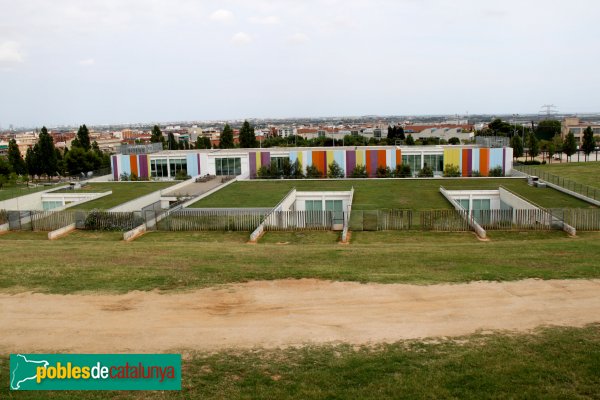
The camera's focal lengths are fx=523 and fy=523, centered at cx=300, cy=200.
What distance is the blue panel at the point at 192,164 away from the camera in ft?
185

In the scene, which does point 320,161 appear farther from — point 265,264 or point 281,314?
point 281,314

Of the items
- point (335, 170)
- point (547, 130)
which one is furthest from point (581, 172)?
point (547, 130)

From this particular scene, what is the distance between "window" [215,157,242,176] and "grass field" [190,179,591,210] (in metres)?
9.38

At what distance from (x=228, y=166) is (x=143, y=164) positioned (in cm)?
963

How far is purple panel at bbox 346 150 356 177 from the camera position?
177ft

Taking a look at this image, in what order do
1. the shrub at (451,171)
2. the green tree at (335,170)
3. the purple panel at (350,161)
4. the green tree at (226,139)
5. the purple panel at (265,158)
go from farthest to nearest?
the green tree at (226,139)
the purple panel at (265,158)
the purple panel at (350,161)
the green tree at (335,170)
the shrub at (451,171)

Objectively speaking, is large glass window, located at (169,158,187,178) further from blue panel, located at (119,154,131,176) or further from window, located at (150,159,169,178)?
blue panel, located at (119,154,131,176)

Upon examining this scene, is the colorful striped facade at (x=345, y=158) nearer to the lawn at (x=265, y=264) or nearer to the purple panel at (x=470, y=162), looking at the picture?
the purple panel at (x=470, y=162)

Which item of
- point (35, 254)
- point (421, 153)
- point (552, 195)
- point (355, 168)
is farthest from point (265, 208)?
point (421, 153)

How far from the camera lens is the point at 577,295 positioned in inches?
535

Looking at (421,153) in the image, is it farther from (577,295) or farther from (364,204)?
(577,295)

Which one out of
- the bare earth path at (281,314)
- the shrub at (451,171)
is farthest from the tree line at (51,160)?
the bare earth path at (281,314)

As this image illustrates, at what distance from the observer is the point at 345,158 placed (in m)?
54.2

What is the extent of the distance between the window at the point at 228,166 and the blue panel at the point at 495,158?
25768mm
